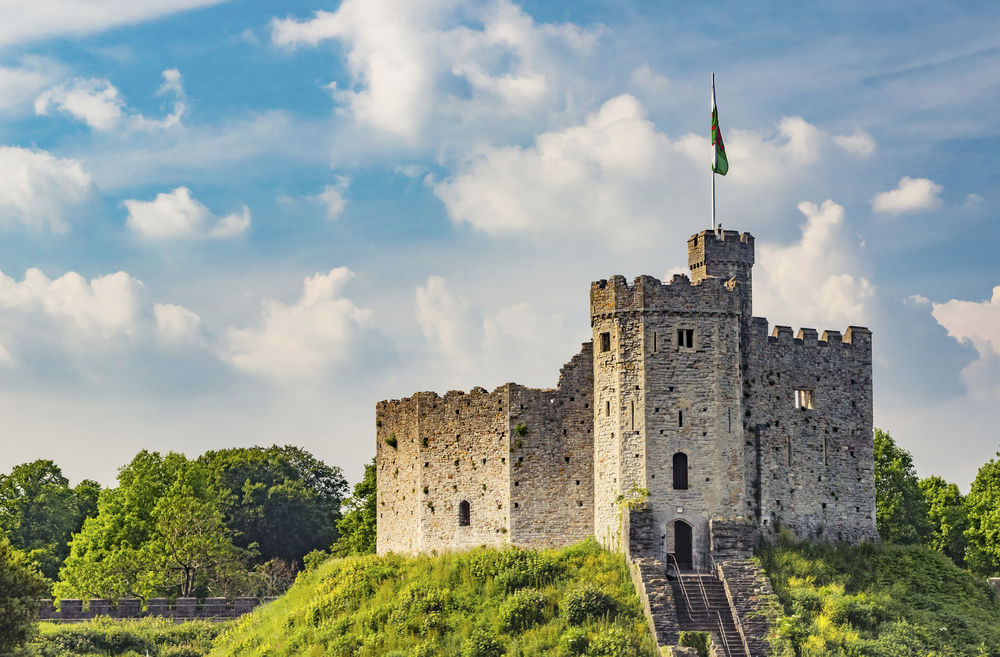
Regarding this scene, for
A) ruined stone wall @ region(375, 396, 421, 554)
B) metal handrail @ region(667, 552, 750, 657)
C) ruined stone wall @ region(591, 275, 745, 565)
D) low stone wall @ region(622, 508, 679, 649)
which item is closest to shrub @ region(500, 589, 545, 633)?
low stone wall @ region(622, 508, 679, 649)

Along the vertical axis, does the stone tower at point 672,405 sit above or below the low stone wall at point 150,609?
above

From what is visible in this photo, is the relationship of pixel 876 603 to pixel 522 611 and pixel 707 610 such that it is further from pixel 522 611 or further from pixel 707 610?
pixel 522 611

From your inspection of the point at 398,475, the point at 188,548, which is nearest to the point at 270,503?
the point at 188,548

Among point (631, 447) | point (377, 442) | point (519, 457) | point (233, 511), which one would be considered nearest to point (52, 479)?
point (233, 511)

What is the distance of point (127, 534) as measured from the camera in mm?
70188

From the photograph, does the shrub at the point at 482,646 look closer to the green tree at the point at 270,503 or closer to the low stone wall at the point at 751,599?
the low stone wall at the point at 751,599

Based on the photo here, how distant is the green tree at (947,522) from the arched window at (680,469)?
28.1 metres

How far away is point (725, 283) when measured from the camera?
47.9m

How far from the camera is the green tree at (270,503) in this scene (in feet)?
275

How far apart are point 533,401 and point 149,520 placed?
34.6 m

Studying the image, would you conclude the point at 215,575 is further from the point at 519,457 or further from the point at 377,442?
the point at 519,457

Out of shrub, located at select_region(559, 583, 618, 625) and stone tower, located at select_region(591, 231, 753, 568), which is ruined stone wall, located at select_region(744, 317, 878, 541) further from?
shrub, located at select_region(559, 583, 618, 625)

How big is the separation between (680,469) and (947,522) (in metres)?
30.2

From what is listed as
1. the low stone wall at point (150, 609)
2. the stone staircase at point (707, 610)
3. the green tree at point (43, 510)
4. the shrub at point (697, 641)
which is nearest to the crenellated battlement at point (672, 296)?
the stone staircase at point (707, 610)
